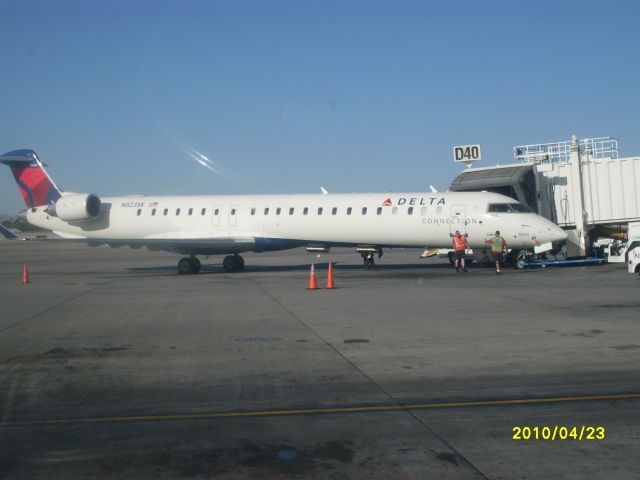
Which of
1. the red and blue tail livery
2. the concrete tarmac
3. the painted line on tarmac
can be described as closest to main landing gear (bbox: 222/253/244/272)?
the red and blue tail livery

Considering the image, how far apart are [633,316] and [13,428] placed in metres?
10.6

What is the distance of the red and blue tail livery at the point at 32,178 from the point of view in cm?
3136

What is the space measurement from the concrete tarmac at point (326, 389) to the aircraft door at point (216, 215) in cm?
1326

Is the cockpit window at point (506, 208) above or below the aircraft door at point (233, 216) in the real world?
below

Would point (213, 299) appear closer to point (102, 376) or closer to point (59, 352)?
point (59, 352)

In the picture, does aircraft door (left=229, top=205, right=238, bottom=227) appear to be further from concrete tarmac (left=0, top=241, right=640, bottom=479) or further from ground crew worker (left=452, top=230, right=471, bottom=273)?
concrete tarmac (left=0, top=241, right=640, bottom=479)

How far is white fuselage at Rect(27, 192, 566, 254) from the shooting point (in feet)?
83.9

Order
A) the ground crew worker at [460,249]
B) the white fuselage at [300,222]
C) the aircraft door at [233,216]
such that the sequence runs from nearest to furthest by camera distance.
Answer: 1. the ground crew worker at [460,249]
2. the white fuselage at [300,222]
3. the aircraft door at [233,216]

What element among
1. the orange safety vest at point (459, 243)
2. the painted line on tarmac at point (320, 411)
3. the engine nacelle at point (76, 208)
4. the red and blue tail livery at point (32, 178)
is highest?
the red and blue tail livery at point (32, 178)

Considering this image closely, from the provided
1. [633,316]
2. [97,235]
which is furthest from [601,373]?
[97,235]

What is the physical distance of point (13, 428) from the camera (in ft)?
20.8

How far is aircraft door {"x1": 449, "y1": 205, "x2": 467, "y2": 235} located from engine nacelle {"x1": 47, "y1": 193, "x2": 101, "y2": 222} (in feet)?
51.4

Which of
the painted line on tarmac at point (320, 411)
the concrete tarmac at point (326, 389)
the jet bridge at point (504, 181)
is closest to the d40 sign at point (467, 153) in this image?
the jet bridge at point (504, 181)
